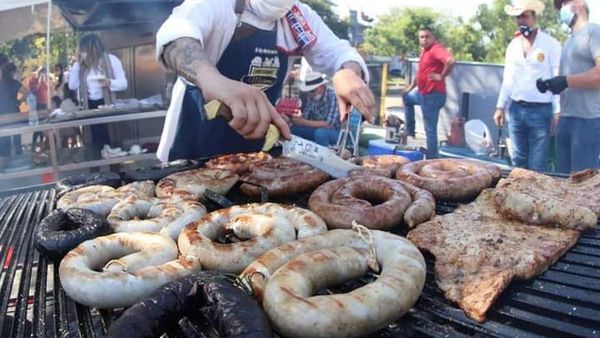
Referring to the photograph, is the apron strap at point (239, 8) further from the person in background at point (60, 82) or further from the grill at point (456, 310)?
the person in background at point (60, 82)

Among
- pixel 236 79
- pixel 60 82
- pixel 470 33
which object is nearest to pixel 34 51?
pixel 60 82

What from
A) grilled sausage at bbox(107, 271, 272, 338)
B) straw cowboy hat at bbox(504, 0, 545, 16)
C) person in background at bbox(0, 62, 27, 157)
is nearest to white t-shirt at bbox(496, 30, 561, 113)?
straw cowboy hat at bbox(504, 0, 545, 16)

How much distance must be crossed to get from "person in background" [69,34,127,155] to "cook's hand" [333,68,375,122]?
23.7 feet

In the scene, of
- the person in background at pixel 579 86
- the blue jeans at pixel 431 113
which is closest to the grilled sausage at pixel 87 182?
the person in background at pixel 579 86

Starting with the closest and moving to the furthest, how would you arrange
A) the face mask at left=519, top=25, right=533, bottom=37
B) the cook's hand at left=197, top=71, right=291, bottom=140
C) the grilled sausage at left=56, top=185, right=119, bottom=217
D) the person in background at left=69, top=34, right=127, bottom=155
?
the cook's hand at left=197, top=71, right=291, bottom=140 < the grilled sausage at left=56, top=185, right=119, bottom=217 < the face mask at left=519, top=25, right=533, bottom=37 < the person in background at left=69, top=34, right=127, bottom=155

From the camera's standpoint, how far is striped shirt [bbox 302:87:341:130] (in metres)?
8.70

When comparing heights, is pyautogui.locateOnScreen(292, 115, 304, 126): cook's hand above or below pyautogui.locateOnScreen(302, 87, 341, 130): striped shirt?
below

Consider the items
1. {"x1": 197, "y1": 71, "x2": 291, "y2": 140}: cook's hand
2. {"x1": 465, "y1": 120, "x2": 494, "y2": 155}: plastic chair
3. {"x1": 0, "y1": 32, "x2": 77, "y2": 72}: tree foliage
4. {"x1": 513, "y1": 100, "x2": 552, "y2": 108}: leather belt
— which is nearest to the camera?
{"x1": 197, "y1": 71, "x2": 291, "y2": 140}: cook's hand

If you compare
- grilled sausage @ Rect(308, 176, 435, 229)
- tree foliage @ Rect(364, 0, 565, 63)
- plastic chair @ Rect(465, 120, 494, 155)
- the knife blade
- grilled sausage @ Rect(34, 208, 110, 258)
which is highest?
tree foliage @ Rect(364, 0, 565, 63)

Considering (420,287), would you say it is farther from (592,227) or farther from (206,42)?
(206,42)

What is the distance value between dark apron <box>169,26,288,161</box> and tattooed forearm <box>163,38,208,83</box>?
673mm

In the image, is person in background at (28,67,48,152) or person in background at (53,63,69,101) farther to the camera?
person in background at (28,67,48,152)

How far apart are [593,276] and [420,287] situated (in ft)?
2.75

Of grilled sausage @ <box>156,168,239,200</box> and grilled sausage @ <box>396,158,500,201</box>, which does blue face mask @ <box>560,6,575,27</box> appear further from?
grilled sausage @ <box>156,168,239,200</box>
